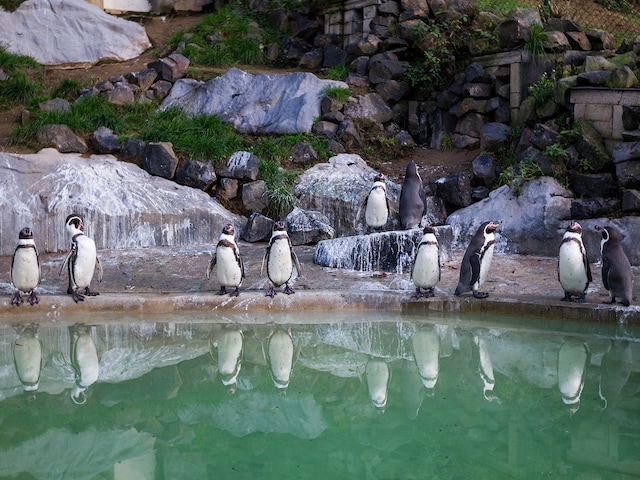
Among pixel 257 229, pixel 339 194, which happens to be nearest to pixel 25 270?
pixel 257 229

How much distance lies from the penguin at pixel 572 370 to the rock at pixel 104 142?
6393mm

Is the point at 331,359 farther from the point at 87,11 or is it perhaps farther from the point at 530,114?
the point at 87,11

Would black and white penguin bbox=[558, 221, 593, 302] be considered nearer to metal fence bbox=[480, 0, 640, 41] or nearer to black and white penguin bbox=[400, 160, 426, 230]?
black and white penguin bbox=[400, 160, 426, 230]

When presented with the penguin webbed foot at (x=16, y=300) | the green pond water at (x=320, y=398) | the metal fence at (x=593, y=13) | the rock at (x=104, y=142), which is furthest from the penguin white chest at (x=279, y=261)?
the metal fence at (x=593, y=13)

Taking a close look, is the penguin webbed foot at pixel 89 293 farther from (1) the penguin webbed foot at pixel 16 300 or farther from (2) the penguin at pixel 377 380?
(2) the penguin at pixel 377 380

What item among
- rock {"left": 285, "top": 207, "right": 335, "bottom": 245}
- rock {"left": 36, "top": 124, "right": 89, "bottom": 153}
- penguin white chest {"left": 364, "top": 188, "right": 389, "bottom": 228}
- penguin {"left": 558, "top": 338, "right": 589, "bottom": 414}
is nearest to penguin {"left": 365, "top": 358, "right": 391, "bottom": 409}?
penguin {"left": 558, "top": 338, "right": 589, "bottom": 414}

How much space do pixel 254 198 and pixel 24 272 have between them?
12.3ft

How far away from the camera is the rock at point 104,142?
1028 cm

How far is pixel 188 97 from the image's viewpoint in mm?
11820

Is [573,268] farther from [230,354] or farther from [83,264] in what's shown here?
[83,264]

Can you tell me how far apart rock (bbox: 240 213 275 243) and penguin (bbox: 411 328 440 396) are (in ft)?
11.3

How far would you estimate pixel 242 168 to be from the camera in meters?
10.2

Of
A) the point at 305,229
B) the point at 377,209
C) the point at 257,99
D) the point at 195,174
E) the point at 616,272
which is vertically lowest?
the point at 616,272

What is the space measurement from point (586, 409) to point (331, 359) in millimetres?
1837
